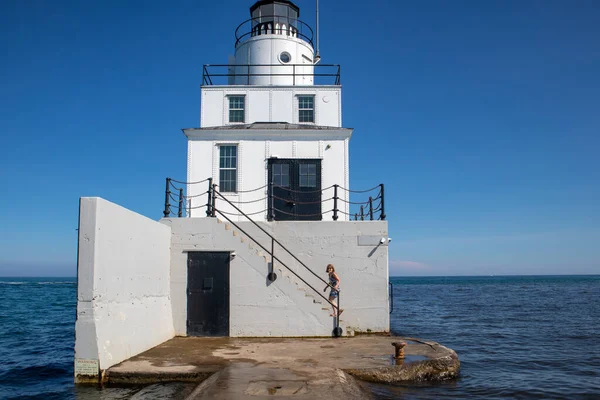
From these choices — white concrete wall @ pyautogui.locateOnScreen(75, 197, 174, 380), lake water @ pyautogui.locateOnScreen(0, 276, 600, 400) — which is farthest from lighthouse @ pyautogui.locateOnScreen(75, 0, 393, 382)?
lake water @ pyautogui.locateOnScreen(0, 276, 600, 400)

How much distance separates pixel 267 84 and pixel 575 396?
14.8 metres

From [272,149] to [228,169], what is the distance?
1701mm

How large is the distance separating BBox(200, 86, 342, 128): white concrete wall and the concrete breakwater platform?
925cm

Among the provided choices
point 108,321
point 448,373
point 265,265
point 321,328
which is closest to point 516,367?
point 448,373

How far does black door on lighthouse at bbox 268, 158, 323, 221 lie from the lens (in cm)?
1688

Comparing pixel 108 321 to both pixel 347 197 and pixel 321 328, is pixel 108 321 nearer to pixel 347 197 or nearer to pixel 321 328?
pixel 321 328

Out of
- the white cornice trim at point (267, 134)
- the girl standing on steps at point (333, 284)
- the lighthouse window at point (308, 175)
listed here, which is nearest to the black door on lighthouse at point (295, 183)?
the lighthouse window at point (308, 175)

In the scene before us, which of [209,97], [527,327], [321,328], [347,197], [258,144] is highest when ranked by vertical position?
[209,97]

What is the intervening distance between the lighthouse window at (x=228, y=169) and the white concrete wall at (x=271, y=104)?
1599 millimetres

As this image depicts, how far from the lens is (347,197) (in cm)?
1688

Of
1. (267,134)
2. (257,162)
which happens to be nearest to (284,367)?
(257,162)

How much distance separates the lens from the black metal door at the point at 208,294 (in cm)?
1302

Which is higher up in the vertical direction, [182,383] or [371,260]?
[371,260]

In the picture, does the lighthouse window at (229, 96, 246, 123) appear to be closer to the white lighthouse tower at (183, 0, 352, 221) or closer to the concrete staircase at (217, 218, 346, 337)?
the white lighthouse tower at (183, 0, 352, 221)
